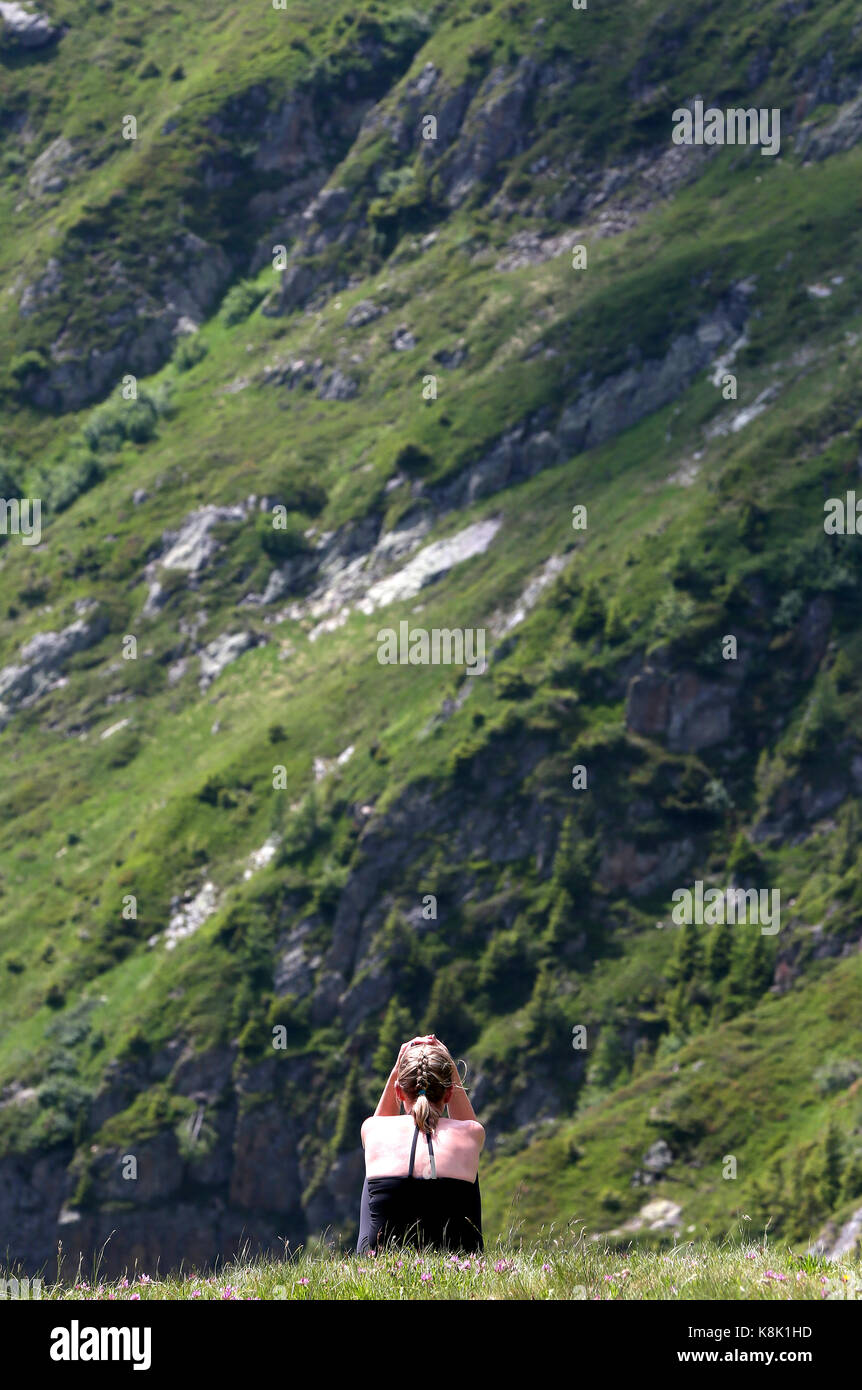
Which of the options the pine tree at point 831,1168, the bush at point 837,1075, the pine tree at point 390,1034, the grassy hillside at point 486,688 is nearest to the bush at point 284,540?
the grassy hillside at point 486,688

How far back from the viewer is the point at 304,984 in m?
91.7

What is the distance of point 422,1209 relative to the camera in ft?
32.4

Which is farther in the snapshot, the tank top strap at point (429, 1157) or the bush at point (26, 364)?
the bush at point (26, 364)

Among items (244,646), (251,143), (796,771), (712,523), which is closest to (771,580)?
(712,523)

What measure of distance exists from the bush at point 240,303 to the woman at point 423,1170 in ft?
509

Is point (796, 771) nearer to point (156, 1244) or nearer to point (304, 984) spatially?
point (304, 984)

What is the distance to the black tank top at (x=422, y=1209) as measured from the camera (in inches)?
387
